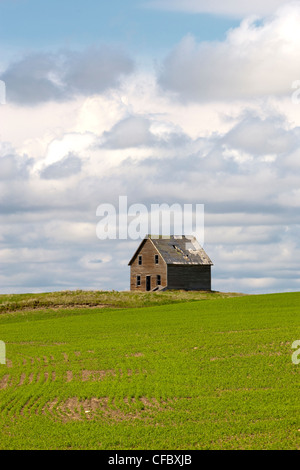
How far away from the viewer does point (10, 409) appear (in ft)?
75.0

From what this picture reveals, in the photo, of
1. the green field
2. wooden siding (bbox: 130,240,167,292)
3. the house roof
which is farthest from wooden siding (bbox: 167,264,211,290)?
the green field

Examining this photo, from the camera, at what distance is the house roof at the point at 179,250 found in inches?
3457

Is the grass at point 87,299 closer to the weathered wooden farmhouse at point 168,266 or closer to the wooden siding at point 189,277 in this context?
the wooden siding at point 189,277

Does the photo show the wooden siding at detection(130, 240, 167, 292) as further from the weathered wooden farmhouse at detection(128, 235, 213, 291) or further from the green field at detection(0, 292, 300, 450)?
the green field at detection(0, 292, 300, 450)

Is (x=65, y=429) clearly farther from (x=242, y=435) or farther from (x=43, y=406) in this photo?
(x=242, y=435)

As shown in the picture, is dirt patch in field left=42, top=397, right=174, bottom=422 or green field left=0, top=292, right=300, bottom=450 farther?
dirt patch in field left=42, top=397, right=174, bottom=422

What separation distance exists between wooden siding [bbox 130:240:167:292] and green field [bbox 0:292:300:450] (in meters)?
36.9

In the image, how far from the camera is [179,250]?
90.4m

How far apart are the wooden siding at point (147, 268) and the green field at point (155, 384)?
36.9m

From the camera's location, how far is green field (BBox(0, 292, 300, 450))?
62.8ft

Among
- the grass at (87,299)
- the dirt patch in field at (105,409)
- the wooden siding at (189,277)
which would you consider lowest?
the dirt patch in field at (105,409)

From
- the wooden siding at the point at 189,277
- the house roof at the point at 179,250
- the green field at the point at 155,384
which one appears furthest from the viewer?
the house roof at the point at 179,250

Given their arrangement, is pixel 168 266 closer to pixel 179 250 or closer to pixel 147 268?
pixel 147 268

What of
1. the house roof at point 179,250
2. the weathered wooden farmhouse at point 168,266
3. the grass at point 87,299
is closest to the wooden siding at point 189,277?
the weathered wooden farmhouse at point 168,266
